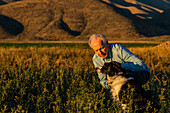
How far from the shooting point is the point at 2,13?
74.2m

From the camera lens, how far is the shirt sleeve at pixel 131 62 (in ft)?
7.32

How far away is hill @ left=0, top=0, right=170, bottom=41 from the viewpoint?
63250 mm

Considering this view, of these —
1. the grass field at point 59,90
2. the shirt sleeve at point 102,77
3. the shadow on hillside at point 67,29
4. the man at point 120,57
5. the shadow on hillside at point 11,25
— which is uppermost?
the man at point 120,57

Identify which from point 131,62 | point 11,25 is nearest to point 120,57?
point 131,62

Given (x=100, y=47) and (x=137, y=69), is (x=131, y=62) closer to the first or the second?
(x=137, y=69)

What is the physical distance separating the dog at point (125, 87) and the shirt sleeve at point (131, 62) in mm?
105

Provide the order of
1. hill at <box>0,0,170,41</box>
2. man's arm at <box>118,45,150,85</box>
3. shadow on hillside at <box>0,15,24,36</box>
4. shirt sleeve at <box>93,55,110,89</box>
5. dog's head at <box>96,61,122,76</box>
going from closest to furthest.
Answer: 1. dog's head at <box>96,61,122,76</box>
2. man's arm at <box>118,45,150,85</box>
3. shirt sleeve at <box>93,55,110,89</box>
4. hill at <box>0,0,170,41</box>
5. shadow on hillside at <box>0,15,24,36</box>

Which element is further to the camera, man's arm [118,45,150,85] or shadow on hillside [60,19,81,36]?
shadow on hillside [60,19,81,36]

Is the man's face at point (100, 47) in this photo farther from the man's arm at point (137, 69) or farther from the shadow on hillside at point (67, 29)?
the shadow on hillside at point (67, 29)

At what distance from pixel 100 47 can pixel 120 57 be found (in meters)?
0.34

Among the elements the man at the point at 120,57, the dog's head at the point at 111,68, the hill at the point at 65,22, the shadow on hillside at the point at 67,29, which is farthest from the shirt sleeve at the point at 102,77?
the shadow on hillside at the point at 67,29

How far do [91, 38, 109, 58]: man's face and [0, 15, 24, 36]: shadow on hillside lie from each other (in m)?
67.8

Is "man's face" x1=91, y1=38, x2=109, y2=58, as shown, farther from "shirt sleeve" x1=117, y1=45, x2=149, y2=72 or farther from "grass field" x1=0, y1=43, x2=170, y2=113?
"grass field" x1=0, y1=43, x2=170, y2=113

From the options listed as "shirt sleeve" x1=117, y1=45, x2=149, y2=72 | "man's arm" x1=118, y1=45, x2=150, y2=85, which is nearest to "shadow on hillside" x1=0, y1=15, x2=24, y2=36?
"shirt sleeve" x1=117, y1=45, x2=149, y2=72
